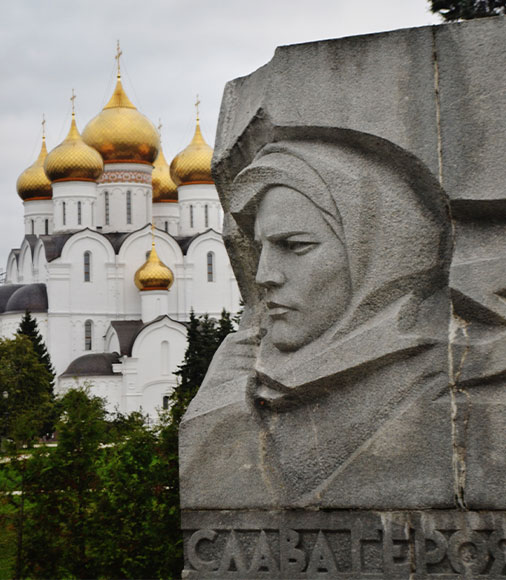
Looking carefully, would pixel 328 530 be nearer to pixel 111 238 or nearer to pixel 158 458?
pixel 158 458

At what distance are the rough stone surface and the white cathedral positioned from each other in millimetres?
34126

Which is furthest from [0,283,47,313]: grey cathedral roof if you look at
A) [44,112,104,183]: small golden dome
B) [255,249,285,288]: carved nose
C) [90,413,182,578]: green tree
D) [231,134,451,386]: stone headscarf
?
[231,134,451,386]: stone headscarf

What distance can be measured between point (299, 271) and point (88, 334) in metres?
37.8

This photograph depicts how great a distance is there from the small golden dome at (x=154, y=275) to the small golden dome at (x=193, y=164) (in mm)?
4417

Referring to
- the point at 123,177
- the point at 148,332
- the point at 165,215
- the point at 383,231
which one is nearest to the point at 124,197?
the point at 123,177

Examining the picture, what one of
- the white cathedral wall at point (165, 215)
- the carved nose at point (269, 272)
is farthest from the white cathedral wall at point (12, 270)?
the carved nose at point (269, 272)

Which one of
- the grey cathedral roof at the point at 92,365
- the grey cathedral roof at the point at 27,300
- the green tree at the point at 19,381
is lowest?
the green tree at the point at 19,381

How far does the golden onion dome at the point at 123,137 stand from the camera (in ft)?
137

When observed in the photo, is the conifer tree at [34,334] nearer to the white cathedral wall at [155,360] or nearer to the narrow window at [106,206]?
the white cathedral wall at [155,360]

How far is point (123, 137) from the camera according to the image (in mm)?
41688

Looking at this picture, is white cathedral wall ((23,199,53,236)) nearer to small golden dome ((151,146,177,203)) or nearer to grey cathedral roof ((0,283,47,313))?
grey cathedral roof ((0,283,47,313))

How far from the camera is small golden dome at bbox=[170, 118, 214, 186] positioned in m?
43.4

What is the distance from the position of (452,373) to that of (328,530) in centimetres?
78

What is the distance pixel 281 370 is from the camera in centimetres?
411
